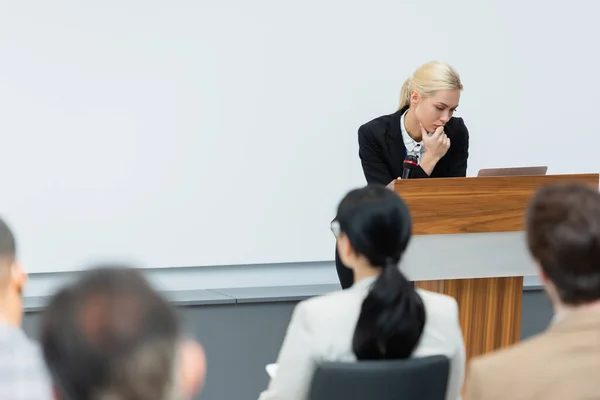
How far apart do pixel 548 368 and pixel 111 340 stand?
73 centimetres

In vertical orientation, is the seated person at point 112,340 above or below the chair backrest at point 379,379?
above

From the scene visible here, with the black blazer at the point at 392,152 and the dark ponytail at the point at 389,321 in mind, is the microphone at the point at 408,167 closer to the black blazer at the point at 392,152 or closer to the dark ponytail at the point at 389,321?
the black blazer at the point at 392,152

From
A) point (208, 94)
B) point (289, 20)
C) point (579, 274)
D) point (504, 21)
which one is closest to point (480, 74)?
point (504, 21)

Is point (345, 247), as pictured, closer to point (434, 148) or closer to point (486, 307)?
point (486, 307)

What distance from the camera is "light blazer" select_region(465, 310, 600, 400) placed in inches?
52.3

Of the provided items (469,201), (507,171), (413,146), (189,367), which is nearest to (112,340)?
(189,367)

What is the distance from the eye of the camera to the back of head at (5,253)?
1758 mm

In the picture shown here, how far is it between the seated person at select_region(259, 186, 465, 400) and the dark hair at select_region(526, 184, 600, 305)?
1.55ft

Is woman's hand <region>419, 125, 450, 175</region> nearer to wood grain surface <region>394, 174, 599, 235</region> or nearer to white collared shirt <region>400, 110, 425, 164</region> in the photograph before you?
white collared shirt <region>400, 110, 425, 164</region>

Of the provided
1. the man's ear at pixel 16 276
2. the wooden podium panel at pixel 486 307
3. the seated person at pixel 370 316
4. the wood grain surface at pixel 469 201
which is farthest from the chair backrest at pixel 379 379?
the wooden podium panel at pixel 486 307

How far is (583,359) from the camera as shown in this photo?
135 cm

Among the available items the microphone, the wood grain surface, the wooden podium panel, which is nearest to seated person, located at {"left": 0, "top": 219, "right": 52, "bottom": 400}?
the wood grain surface

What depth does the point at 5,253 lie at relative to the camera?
1.79m

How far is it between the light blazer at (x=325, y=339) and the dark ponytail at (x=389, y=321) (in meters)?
0.02
